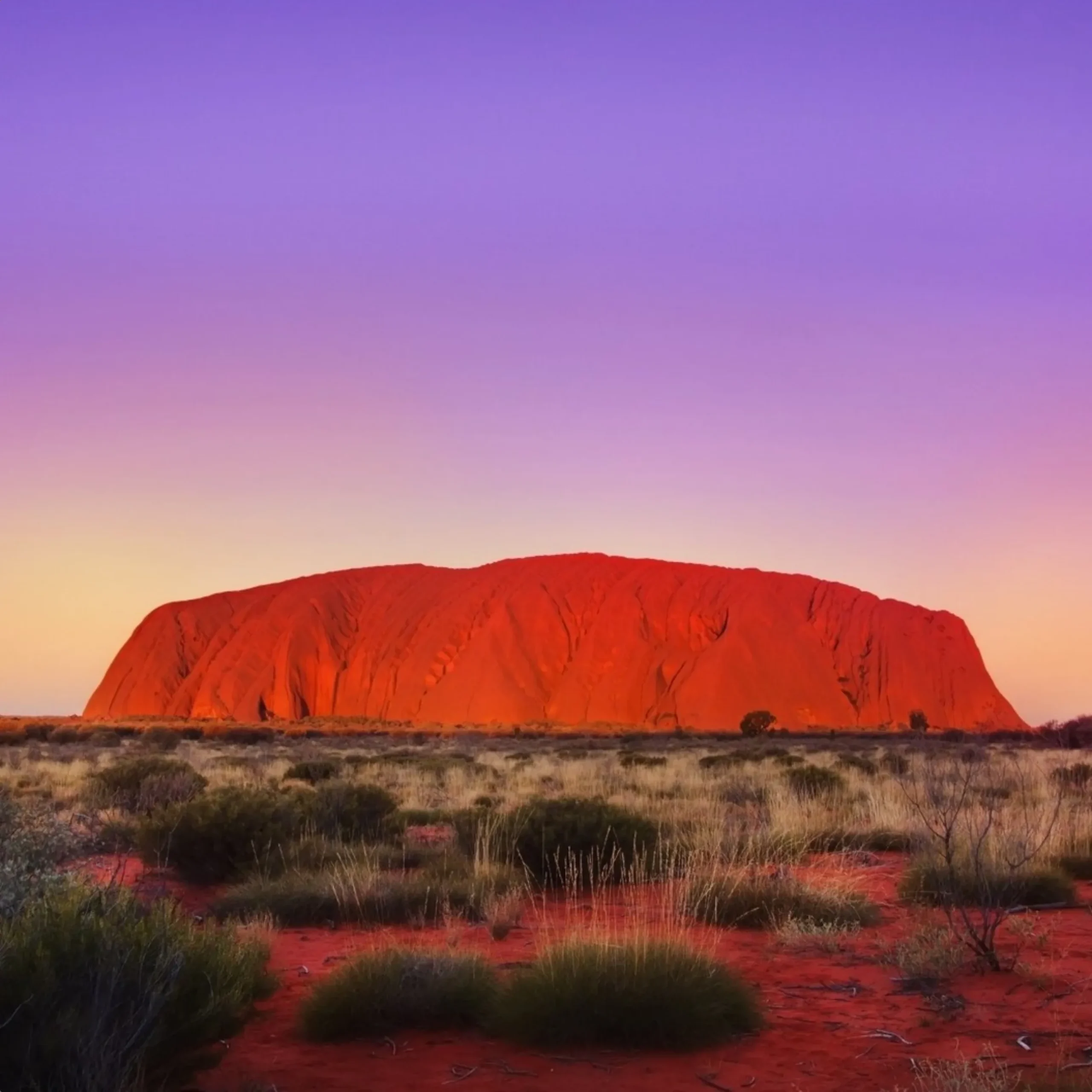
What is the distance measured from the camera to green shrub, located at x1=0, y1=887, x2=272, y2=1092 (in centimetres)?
377

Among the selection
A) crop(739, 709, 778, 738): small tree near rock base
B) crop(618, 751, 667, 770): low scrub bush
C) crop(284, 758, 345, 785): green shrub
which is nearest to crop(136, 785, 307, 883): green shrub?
crop(284, 758, 345, 785): green shrub

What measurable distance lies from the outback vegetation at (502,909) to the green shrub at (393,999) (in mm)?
13

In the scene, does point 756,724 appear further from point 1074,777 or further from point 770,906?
point 770,906

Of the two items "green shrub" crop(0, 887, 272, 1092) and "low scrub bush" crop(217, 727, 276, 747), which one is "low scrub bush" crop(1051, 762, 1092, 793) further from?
"low scrub bush" crop(217, 727, 276, 747)

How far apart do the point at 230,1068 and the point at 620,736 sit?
4917 cm

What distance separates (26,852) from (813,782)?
47.7ft

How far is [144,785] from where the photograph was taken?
14656 mm

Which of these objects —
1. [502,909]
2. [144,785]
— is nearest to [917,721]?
[144,785]

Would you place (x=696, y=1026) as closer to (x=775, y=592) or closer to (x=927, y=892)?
(x=927, y=892)

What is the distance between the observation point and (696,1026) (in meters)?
5.27

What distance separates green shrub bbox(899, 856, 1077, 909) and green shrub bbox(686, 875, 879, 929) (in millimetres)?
635

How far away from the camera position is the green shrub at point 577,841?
10.2 metres

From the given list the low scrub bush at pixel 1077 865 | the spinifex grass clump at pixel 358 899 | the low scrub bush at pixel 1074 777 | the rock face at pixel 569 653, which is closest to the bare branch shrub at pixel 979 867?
the low scrub bush at pixel 1077 865

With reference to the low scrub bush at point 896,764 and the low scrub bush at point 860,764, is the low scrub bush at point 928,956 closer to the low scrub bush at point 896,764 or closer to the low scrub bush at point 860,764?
the low scrub bush at point 896,764
